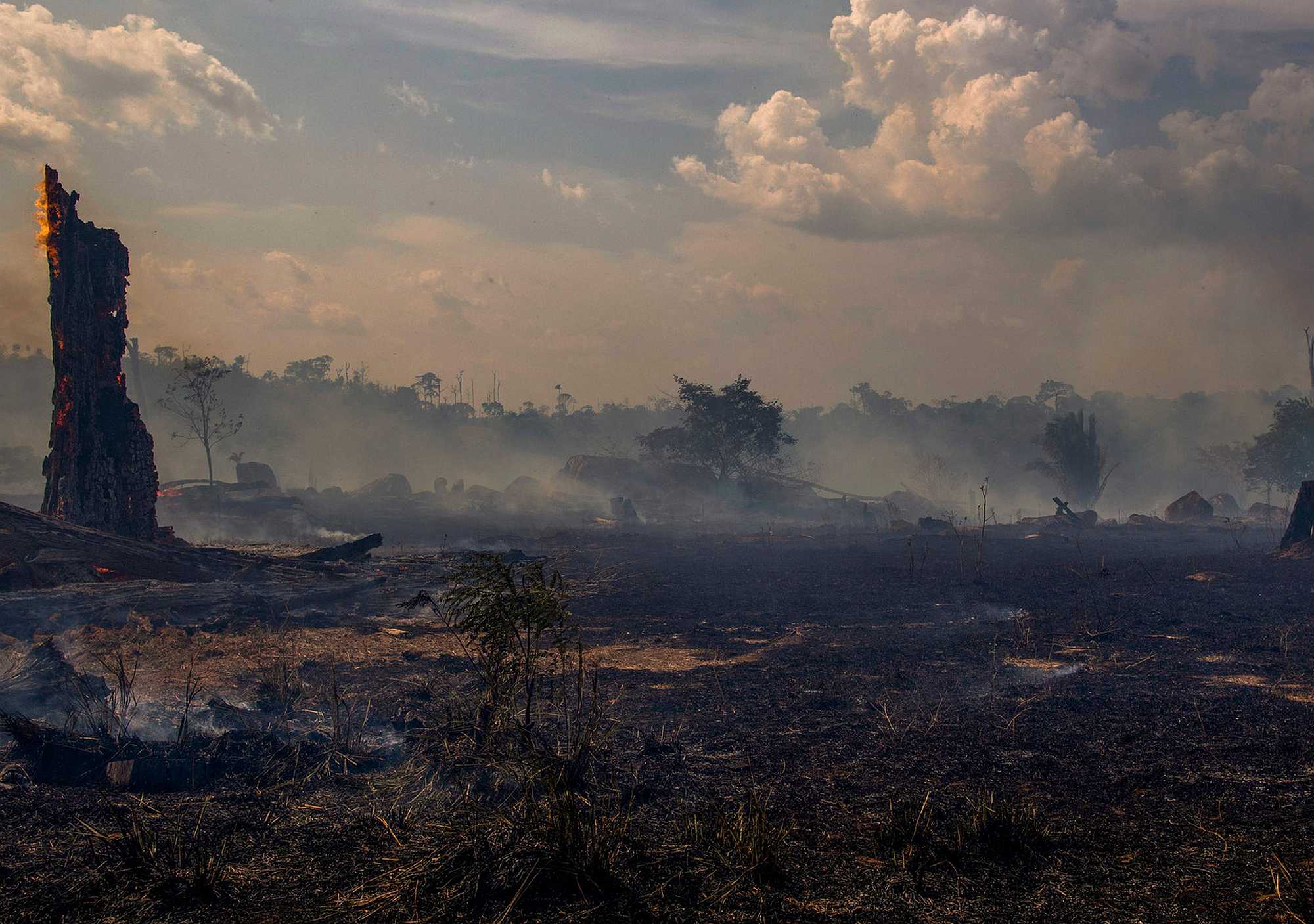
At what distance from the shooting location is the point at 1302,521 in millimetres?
22062

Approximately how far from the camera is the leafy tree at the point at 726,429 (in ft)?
177

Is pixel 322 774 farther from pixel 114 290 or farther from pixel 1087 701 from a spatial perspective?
→ pixel 114 290

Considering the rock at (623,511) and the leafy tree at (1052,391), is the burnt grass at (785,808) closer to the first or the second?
the rock at (623,511)

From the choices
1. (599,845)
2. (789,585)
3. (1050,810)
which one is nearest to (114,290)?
(789,585)

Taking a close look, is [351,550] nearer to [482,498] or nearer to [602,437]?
[482,498]

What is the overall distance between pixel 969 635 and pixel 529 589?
880 centimetres

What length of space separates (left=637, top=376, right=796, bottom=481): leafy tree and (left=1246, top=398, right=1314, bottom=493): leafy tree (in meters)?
26.6

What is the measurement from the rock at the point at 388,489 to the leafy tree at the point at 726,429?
55.5 feet

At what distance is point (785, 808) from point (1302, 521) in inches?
885

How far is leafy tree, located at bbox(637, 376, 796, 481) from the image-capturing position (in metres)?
53.9

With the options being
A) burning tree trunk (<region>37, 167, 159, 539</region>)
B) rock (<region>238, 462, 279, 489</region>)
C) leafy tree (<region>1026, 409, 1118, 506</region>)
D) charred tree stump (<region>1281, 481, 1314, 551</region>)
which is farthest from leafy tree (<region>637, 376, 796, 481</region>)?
burning tree trunk (<region>37, 167, 159, 539</region>)

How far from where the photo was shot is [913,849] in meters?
5.03

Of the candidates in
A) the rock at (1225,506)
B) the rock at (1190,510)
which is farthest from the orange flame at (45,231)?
the rock at (1225,506)

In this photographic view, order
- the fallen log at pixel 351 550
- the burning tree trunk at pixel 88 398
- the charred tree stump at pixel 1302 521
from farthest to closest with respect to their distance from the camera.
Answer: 1. the charred tree stump at pixel 1302 521
2. the fallen log at pixel 351 550
3. the burning tree trunk at pixel 88 398
